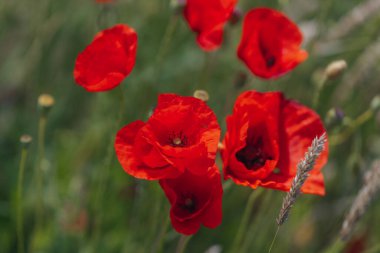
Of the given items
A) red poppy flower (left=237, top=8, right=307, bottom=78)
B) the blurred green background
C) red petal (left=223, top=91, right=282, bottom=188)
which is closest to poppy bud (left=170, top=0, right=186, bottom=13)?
the blurred green background

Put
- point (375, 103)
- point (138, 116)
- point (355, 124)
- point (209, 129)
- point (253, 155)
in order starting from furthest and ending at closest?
point (138, 116) → point (355, 124) → point (375, 103) → point (253, 155) → point (209, 129)

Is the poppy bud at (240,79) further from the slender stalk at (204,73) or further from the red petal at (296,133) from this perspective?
the red petal at (296,133)

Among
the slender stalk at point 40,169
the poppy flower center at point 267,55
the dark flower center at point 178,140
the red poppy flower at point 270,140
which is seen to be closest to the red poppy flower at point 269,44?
the poppy flower center at point 267,55

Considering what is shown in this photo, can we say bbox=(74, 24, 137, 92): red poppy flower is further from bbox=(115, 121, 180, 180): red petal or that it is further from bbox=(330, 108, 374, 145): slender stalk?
bbox=(330, 108, 374, 145): slender stalk

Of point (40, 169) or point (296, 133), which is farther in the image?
point (40, 169)

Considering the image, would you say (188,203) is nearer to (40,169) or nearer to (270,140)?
(270,140)

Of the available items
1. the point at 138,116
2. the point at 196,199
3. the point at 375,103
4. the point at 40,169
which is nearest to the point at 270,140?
the point at 196,199
